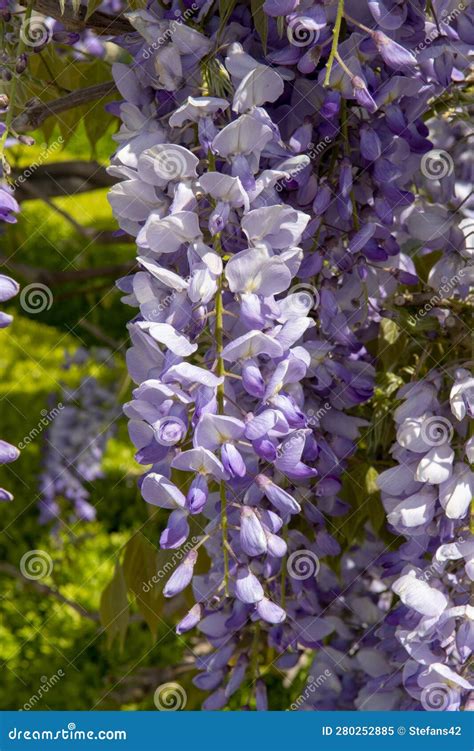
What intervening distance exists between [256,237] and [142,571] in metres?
0.57

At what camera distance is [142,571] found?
1.34 meters

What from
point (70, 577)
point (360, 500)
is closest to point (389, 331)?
point (360, 500)

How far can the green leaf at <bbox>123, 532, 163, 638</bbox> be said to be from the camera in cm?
133

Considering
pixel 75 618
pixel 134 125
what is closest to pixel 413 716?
pixel 134 125

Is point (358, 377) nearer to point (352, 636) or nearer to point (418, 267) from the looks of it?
point (418, 267)

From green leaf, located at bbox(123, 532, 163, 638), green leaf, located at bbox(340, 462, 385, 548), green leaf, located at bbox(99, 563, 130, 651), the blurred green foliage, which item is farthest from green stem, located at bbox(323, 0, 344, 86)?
the blurred green foliage

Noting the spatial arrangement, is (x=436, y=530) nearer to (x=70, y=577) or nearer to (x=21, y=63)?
(x=21, y=63)

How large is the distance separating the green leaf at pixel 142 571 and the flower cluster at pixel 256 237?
0.17m

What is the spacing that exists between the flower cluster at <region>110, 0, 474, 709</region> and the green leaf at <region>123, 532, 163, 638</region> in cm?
17

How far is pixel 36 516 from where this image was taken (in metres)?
3.25

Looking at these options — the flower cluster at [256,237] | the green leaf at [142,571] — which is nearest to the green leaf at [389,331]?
the flower cluster at [256,237]

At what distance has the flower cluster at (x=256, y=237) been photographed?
904 mm

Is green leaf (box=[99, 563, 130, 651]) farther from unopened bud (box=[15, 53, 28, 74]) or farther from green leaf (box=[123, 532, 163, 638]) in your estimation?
unopened bud (box=[15, 53, 28, 74])

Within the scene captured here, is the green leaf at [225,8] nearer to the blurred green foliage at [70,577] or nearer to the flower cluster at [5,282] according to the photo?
the flower cluster at [5,282]
